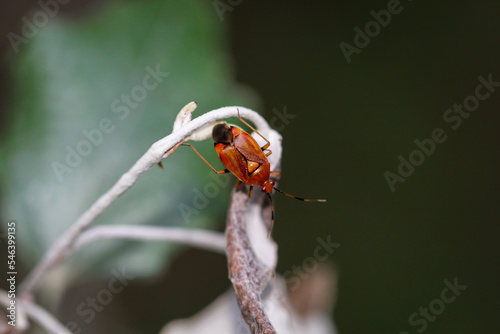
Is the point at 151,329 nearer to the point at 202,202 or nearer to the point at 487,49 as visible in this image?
the point at 202,202

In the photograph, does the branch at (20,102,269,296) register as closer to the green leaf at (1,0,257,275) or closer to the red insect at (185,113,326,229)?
the red insect at (185,113,326,229)

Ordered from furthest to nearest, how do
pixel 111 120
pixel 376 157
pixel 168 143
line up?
pixel 376 157, pixel 111 120, pixel 168 143

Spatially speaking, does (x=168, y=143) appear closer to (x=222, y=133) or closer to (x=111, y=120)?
(x=222, y=133)

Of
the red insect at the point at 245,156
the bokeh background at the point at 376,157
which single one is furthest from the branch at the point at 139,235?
the bokeh background at the point at 376,157

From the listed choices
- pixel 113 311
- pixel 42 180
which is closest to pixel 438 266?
pixel 113 311

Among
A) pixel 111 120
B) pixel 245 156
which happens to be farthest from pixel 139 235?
pixel 111 120
